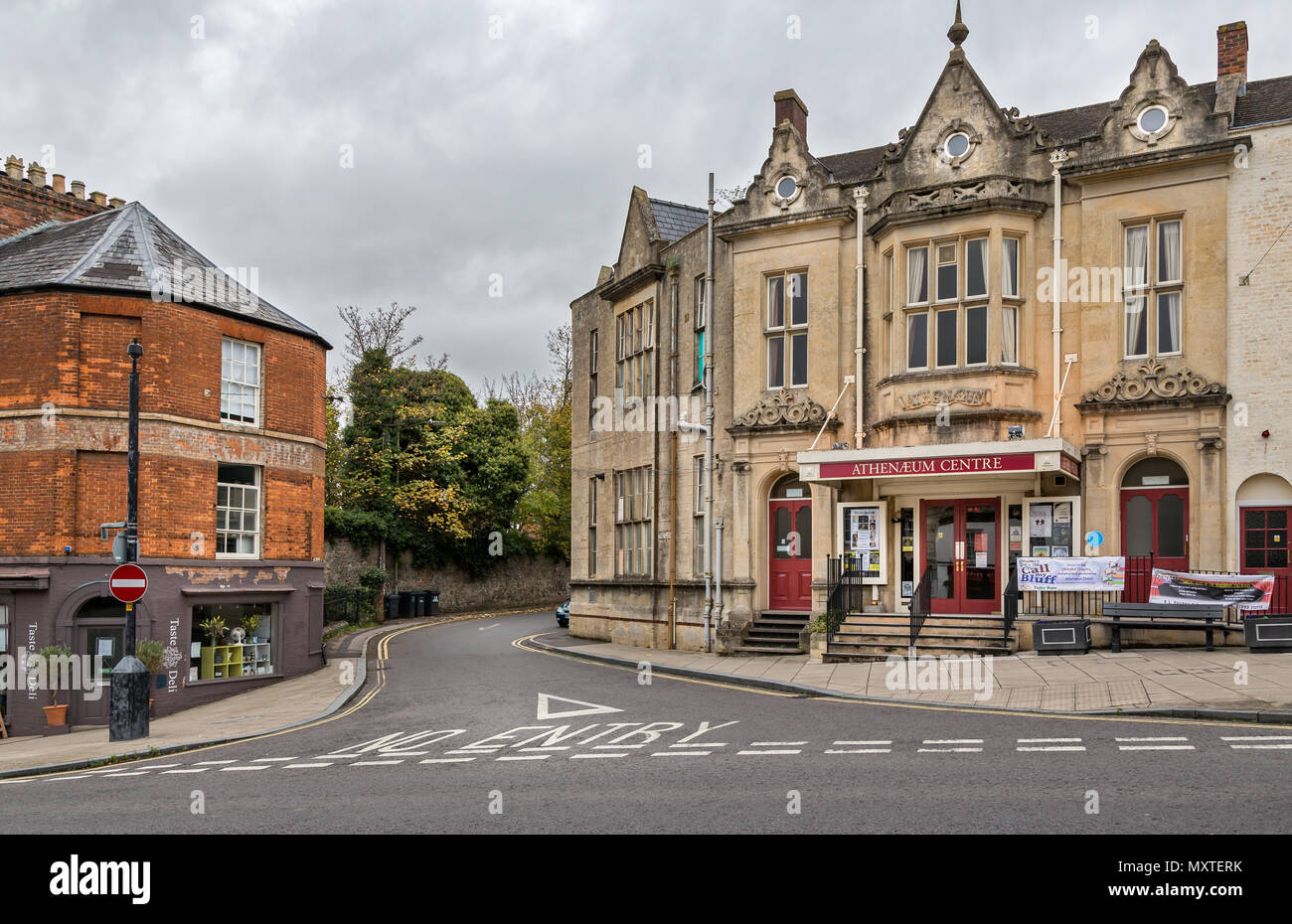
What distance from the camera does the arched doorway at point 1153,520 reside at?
61.9 ft

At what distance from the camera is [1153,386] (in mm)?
18922

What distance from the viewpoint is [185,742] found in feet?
49.4

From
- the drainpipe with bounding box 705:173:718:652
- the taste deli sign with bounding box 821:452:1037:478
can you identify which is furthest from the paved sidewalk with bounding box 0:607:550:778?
the taste deli sign with bounding box 821:452:1037:478

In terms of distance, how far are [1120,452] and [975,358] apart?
9.96 ft

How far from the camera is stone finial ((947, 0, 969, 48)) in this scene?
69.0 ft

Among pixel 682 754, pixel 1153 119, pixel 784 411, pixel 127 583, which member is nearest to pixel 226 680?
pixel 127 583

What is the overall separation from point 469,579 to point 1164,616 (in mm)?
33724

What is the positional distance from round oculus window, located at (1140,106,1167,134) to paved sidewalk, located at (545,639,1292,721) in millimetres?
9143

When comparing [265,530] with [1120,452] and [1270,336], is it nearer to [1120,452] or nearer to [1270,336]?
[1120,452]

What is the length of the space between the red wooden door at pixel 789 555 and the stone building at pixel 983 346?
5cm

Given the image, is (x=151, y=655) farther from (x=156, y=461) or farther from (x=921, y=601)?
(x=921, y=601)

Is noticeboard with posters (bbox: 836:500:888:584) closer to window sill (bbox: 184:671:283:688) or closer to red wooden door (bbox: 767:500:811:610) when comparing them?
red wooden door (bbox: 767:500:811:610)

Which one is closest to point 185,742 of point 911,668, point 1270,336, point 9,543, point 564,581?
point 9,543

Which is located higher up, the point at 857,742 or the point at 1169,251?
the point at 1169,251
